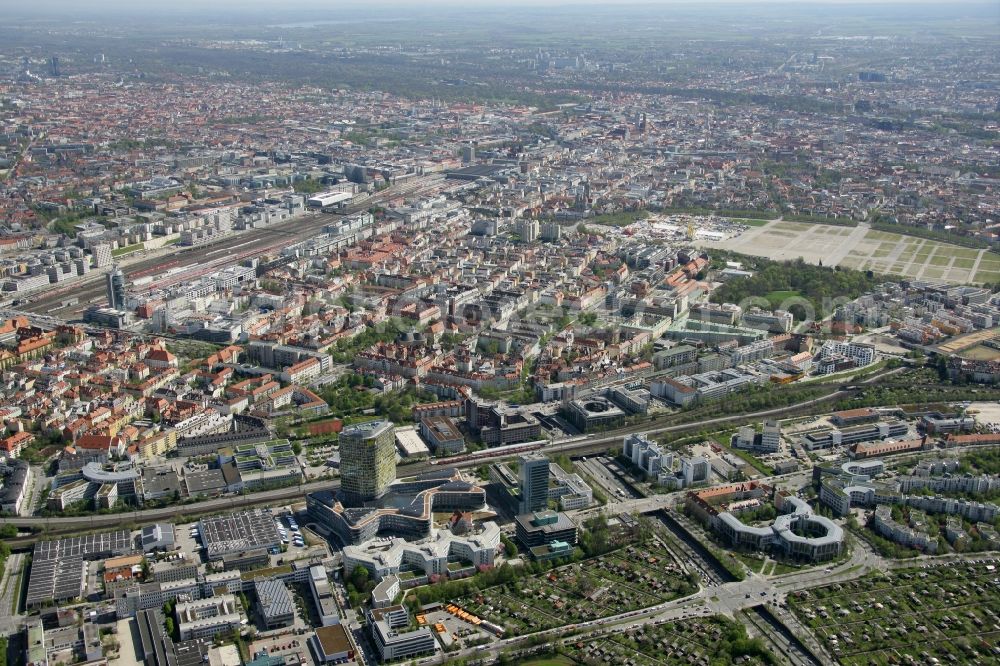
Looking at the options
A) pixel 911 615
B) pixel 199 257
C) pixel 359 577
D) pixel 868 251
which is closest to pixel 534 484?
pixel 359 577

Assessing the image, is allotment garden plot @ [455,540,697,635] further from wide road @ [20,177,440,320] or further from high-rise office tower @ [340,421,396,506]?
wide road @ [20,177,440,320]

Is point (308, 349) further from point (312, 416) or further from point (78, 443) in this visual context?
point (78, 443)

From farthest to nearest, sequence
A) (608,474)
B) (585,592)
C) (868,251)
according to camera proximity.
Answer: (868,251) < (608,474) < (585,592)

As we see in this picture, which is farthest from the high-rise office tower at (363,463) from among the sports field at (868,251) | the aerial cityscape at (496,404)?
the sports field at (868,251)

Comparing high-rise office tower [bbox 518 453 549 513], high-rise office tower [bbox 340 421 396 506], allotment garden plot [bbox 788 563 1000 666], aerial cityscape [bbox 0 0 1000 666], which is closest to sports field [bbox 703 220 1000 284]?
aerial cityscape [bbox 0 0 1000 666]

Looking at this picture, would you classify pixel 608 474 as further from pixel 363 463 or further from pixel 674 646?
pixel 674 646

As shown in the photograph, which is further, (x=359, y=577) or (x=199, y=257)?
(x=199, y=257)

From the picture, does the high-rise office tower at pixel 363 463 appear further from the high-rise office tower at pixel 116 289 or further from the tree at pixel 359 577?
the high-rise office tower at pixel 116 289

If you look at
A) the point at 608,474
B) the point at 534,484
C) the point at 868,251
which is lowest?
the point at 608,474
